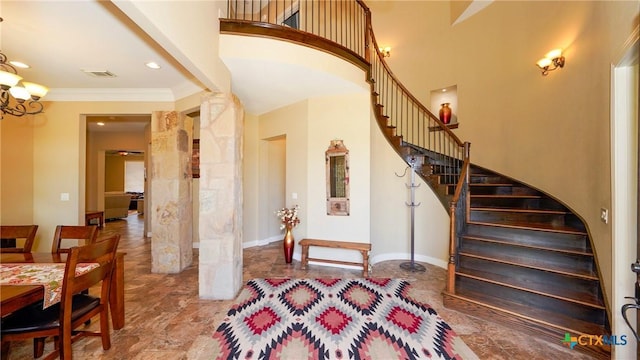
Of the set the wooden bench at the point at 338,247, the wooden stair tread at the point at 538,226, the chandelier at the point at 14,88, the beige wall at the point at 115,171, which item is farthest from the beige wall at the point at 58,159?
the beige wall at the point at 115,171

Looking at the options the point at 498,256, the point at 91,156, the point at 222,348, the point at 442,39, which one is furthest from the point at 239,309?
the point at 91,156

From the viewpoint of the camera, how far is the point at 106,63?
2664mm

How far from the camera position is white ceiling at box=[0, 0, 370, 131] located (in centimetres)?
188

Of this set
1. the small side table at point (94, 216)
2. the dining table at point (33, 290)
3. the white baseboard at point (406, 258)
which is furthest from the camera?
the small side table at point (94, 216)

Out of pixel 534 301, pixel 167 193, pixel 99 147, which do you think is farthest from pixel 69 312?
pixel 99 147

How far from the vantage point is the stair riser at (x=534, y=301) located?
80.6 inches

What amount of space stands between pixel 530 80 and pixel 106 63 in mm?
5608

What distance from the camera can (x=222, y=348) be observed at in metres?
1.96

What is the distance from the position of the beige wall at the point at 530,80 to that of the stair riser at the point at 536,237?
155 mm

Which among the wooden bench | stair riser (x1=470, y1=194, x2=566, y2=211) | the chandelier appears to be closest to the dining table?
the chandelier

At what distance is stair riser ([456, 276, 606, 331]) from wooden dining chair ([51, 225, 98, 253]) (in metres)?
3.78

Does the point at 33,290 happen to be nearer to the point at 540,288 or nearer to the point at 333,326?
the point at 333,326

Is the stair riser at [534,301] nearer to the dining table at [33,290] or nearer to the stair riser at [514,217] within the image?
the stair riser at [514,217]

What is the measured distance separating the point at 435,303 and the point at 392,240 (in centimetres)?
163
